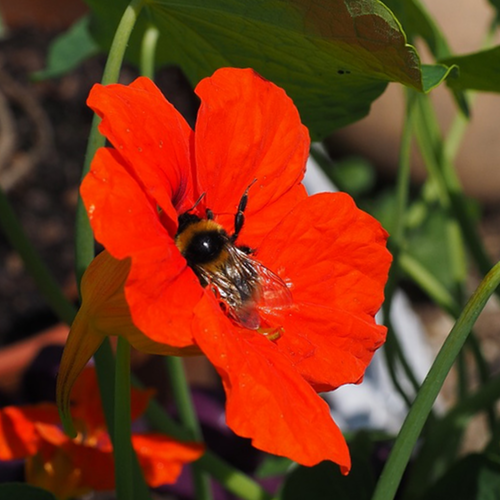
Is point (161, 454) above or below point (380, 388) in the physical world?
above

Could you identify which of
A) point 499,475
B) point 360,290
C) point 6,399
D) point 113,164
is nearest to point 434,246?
point 6,399

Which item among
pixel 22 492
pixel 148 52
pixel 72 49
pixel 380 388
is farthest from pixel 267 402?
pixel 380 388

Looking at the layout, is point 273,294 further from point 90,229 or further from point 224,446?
point 224,446

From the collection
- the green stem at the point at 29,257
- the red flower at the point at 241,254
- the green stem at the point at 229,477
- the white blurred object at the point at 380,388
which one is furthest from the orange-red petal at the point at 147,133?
the white blurred object at the point at 380,388

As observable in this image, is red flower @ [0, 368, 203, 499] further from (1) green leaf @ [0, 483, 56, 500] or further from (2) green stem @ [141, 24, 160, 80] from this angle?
(2) green stem @ [141, 24, 160, 80]

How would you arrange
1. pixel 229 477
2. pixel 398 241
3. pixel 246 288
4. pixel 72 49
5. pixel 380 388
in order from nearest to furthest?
pixel 246 288 < pixel 229 477 < pixel 398 241 < pixel 72 49 < pixel 380 388

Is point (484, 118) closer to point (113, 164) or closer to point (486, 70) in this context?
point (486, 70)

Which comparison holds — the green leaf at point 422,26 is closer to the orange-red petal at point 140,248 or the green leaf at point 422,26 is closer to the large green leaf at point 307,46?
the large green leaf at point 307,46
